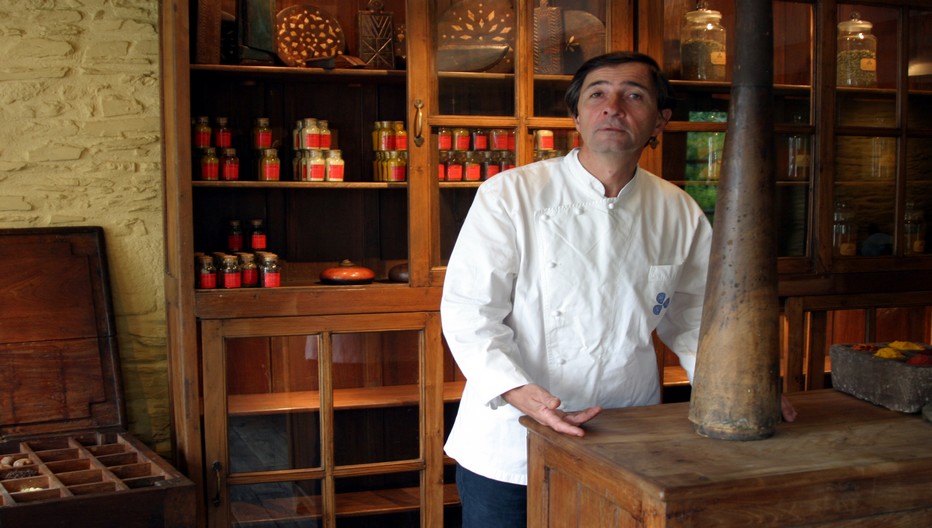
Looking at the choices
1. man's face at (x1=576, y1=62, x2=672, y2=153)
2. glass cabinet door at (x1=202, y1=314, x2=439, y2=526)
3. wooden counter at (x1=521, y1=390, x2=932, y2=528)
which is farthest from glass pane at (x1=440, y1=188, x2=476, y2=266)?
wooden counter at (x1=521, y1=390, x2=932, y2=528)

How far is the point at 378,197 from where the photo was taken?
3312 millimetres

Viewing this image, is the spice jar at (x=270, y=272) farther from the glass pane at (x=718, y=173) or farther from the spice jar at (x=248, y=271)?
the glass pane at (x=718, y=173)

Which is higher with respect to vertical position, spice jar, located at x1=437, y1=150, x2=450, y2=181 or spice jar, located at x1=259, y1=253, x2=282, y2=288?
spice jar, located at x1=437, y1=150, x2=450, y2=181

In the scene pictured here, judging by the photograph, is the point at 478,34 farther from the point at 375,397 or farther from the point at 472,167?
the point at 375,397

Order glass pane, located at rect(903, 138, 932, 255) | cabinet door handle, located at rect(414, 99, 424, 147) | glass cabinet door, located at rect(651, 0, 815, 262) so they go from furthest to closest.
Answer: glass pane, located at rect(903, 138, 932, 255)
glass cabinet door, located at rect(651, 0, 815, 262)
cabinet door handle, located at rect(414, 99, 424, 147)

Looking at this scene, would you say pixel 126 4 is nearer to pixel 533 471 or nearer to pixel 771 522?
pixel 533 471

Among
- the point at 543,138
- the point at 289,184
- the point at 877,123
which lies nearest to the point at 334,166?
the point at 289,184

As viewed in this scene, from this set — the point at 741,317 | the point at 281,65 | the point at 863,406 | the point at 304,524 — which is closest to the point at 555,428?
the point at 741,317

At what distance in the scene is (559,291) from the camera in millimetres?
1851

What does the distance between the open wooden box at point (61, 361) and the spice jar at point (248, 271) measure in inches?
18.0

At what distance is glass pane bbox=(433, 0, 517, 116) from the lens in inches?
117

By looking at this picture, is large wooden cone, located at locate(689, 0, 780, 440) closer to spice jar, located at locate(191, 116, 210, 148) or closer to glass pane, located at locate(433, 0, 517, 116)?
glass pane, located at locate(433, 0, 517, 116)

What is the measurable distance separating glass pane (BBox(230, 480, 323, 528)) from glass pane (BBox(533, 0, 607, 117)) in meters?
1.42

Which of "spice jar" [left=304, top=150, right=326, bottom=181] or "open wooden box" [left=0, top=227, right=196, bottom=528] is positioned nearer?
"open wooden box" [left=0, top=227, right=196, bottom=528]
